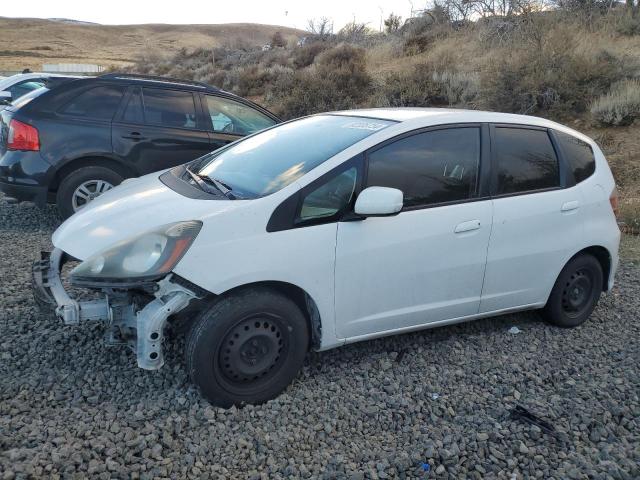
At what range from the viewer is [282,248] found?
3479 millimetres

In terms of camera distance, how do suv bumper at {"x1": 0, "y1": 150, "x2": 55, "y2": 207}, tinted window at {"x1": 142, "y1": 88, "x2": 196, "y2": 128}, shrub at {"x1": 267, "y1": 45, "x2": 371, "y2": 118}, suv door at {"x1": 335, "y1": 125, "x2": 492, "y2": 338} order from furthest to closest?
shrub at {"x1": 267, "y1": 45, "x2": 371, "y2": 118} < tinted window at {"x1": 142, "y1": 88, "x2": 196, "y2": 128} < suv bumper at {"x1": 0, "y1": 150, "x2": 55, "y2": 207} < suv door at {"x1": 335, "y1": 125, "x2": 492, "y2": 338}

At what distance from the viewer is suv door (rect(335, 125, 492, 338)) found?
147 inches

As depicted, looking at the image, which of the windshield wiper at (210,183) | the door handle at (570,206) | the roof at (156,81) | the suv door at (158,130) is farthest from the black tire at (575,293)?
the roof at (156,81)

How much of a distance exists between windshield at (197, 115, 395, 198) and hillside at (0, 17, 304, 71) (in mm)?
68802

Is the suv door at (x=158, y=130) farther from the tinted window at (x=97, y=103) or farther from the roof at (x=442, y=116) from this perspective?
the roof at (x=442, y=116)

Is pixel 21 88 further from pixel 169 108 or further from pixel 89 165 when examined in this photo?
pixel 89 165

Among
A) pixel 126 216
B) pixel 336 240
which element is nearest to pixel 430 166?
pixel 336 240

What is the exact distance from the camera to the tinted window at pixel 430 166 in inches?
155

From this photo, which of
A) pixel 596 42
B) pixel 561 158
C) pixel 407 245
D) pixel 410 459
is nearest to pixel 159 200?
pixel 407 245

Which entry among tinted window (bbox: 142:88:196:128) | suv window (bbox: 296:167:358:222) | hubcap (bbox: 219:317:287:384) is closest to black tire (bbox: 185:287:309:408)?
hubcap (bbox: 219:317:287:384)

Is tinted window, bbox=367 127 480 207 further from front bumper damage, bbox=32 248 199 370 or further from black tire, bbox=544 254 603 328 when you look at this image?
front bumper damage, bbox=32 248 199 370

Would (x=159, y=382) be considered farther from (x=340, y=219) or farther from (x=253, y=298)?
(x=340, y=219)

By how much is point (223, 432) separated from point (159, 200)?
1503mm

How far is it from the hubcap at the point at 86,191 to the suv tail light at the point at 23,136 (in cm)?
62
